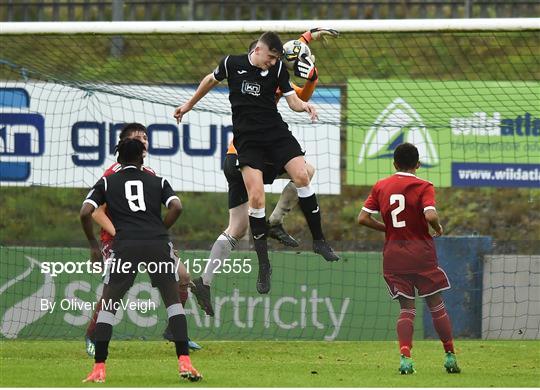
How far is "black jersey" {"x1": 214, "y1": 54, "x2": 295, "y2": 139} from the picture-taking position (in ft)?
33.8

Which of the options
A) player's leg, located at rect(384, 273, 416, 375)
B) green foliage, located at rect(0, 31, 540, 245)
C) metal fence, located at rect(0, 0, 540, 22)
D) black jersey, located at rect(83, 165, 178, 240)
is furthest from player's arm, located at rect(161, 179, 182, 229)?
metal fence, located at rect(0, 0, 540, 22)

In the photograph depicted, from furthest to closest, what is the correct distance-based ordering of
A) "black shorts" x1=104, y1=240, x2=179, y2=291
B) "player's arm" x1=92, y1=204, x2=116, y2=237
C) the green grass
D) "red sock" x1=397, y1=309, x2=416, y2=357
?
"red sock" x1=397, y1=309, x2=416, y2=357 → "player's arm" x1=92, y1=204, x2=116, y2=237 → the green grass → "black shorts" x1=104, y1=240, x2=179, y2=291

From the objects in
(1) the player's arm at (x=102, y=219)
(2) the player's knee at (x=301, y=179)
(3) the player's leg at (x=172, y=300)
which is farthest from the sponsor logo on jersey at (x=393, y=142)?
(3) the player's leg at (x=172, y=300)

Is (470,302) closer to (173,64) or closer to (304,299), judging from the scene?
(304,299)

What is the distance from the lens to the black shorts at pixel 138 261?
9.04 m

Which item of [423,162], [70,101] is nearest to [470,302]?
[423,162]

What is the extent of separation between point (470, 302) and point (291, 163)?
472 centimetres

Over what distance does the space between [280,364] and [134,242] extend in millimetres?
2667

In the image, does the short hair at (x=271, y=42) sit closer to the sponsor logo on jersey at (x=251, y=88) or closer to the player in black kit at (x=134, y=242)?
the sponsor logo on jersey at (x=251, y=88)

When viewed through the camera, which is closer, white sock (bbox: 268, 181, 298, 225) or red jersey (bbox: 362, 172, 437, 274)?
red jersey (bbox: 362, 172, 437, 274)

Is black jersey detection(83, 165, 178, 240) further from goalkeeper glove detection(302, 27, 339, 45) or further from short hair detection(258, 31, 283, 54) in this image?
goalkeeper glove detection(302, 27, 339, 45)

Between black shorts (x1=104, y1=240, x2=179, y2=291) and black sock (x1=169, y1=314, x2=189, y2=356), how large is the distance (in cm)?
29

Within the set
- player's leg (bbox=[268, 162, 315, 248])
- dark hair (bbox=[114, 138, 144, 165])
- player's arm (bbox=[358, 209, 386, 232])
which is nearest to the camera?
dark hair (bbox=[114, 138, 144, 165])

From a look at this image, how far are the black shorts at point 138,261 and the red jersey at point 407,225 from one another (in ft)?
6.38
